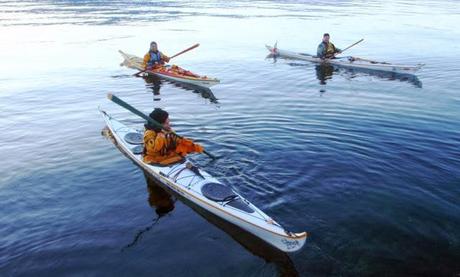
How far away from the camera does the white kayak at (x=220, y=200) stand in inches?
312

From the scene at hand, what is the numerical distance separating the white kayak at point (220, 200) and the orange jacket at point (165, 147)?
0.71ft

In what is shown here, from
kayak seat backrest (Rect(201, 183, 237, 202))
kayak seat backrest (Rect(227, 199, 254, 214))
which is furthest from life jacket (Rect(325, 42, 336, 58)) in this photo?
kayak seat backrest (Rect(227, 199, 254, 214))

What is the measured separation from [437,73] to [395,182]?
57.3 ft

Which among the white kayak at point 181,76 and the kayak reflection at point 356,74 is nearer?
the white kayak at point 181,76

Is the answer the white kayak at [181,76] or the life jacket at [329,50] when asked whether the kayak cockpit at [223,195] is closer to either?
the white kayak at [181,76]

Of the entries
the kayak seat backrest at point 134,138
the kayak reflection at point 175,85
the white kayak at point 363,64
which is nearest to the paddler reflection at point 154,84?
the kayak reflection at point 175,85

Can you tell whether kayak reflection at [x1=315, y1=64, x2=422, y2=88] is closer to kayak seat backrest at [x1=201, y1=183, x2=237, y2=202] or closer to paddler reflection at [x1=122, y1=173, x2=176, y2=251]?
paddler reflection at [x1=122, y1=173, x2=176, y2=251]

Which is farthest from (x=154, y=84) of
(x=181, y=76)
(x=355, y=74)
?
(x=355, y=74)

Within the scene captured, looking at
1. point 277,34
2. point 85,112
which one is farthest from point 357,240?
point 277,34

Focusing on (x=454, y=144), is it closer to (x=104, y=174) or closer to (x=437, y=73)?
(x=104, y=174)

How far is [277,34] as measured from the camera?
1727 inches

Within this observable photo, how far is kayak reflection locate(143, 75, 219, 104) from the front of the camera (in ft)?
68.6

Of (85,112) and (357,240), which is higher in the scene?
(85,112)

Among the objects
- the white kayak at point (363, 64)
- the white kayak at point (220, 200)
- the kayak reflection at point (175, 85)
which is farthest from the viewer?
the white kayak at point (363, 64)
